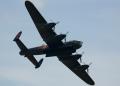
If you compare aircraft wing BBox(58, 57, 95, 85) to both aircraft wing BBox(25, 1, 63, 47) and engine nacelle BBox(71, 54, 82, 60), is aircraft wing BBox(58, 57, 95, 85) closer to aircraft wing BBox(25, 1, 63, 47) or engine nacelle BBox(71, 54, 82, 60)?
engine nacelle BBox(71, 54, 82, 60)

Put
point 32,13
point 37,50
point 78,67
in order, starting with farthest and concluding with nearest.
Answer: point 78,67 → point 37,50 → point 32,13

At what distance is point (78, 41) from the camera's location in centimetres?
6291

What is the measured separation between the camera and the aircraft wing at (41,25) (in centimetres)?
6092

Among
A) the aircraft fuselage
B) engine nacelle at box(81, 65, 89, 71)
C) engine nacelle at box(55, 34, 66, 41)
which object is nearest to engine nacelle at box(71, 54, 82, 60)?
the aircraft fuselage

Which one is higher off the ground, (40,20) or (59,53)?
(40,20)

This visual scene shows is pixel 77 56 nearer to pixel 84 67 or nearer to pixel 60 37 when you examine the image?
pixel 84 67

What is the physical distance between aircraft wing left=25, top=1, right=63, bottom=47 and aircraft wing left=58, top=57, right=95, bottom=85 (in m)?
8.88

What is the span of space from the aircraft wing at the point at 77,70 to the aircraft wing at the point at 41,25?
8877mm

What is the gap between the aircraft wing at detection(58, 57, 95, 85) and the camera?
2831 inches

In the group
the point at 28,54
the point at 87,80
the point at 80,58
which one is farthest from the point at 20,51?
the point at 87,80

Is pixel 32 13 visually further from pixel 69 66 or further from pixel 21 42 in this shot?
pixel 69 66

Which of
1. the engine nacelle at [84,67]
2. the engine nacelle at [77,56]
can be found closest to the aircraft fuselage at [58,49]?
the engine nacelle at [77,56]

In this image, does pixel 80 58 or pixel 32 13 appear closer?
pixel 32 13

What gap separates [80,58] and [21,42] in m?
11.3
